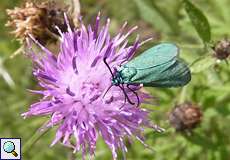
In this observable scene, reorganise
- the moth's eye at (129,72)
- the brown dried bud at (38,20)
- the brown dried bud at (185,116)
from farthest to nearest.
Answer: the brown dried bud at (185,116)
the brown dried bud at (38,20)
the moth's eye at (129,72)

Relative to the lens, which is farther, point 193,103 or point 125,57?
point 193,103

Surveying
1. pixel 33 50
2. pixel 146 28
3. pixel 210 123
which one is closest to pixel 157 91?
pixel 210 123

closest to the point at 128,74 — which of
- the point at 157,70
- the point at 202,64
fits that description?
the point at 157,70

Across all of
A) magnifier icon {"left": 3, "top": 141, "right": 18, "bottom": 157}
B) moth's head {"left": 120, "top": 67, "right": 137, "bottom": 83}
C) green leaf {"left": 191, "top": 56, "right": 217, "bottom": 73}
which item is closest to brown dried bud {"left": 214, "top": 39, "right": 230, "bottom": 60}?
green leaf {"left": 191, "top": 56, "right": 217, "bottom": 73}

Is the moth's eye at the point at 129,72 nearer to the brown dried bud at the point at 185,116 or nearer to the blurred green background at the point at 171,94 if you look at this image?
the blurred green background at the point at 171,94

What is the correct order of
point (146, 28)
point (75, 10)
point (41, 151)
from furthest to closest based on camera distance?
point (146, 28) < point (41, 151) < point (75, 10)

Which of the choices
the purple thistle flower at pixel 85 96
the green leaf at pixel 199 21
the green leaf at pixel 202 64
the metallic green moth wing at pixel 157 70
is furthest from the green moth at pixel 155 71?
the green leaf at pixel 199 21

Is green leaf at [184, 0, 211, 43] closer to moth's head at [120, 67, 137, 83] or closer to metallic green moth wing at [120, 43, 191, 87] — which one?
metallic green moth wing at [120, 43, 191, 87]

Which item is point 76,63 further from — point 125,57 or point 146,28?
point 146,28
